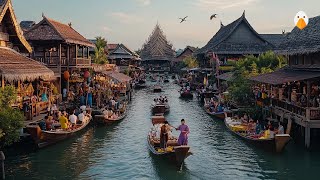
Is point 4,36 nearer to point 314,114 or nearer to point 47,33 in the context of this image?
point 47,33

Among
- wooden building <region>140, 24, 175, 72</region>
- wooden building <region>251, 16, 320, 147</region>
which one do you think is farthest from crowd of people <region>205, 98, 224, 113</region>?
wooden building <region>140, 24, 175, 72</region>

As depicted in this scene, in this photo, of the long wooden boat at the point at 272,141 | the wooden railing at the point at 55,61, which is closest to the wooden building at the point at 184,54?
the wooden railing at the point at 55,61

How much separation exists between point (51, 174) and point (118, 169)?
10.2ft

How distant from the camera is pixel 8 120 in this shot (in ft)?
56.4

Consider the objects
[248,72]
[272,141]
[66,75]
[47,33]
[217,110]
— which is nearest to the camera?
[272,141]

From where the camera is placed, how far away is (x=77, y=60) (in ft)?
120

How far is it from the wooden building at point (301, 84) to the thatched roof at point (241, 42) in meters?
21.7

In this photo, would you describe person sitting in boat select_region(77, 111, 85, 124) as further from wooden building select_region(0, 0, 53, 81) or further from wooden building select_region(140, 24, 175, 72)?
wooden building select_region(140, 24, 175, 72)

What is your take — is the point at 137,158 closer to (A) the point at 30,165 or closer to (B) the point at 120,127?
(A) the point at 30,165

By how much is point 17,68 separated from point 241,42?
37954mm

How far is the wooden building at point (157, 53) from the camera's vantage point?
118 m

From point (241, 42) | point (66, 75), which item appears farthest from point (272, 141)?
point (241, 42)

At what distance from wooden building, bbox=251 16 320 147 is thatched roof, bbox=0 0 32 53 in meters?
16.0

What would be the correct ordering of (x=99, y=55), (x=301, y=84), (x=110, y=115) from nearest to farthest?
(x=301, y=84), (x=110, y=115), (x=99, y=55)
